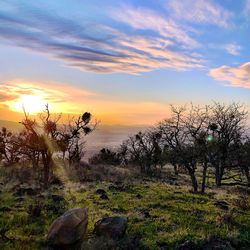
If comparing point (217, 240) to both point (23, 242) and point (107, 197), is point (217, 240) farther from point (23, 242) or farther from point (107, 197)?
point (107, 197)

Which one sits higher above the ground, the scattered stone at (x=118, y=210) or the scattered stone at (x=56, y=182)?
the scattered stone at (x=118, y=210)

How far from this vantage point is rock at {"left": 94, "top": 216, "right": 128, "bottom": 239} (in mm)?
16516

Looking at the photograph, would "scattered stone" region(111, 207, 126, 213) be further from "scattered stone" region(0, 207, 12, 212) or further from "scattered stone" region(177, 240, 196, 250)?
"scattered stone" region(177, 240, 196, 250)

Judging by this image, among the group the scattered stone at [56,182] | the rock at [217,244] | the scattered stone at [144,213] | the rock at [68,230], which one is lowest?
the scattered stone at [56,182]

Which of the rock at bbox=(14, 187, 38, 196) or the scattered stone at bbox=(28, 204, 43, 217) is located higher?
the scattered stone at bbox=(28, 204, 43, 217)

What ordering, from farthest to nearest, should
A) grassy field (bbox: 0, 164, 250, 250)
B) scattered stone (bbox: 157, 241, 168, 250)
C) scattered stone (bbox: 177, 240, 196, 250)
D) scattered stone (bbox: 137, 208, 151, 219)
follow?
scattered stone (bbox: 137, 208, 151, 219) < grassy field (bbox: 0, 164, 250, 250) < scattered stone (bbox: 157, 241, 168, 250) < scattered stone (bbox: 177, 240, 196, 250)

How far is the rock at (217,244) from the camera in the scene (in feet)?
49.2

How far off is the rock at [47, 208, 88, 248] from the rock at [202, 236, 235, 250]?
5121 mm

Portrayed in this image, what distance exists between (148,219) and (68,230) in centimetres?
677

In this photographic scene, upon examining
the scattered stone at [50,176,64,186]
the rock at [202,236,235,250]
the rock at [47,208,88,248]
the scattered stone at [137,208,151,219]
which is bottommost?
the scattered stone at [50,176,64,186]

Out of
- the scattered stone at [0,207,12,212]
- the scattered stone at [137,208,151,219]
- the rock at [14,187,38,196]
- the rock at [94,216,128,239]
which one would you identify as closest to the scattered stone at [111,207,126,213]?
the scattered stone at [137,208,151,219]

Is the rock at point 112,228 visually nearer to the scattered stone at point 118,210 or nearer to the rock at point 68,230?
the rock at point 68,230

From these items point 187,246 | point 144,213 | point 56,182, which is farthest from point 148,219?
point 56,182

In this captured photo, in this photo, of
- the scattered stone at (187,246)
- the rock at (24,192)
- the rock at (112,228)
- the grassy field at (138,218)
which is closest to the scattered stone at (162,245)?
the grassy field at (138,218)
